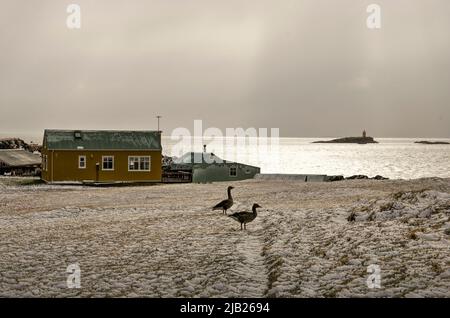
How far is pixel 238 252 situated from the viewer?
13.5 meters

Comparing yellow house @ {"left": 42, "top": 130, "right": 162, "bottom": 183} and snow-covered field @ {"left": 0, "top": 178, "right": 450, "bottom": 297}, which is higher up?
yellow house @ {"left": 42, "top": 130, "right": 162, "bottom": 183}

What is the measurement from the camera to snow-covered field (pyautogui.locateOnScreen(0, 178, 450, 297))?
10.1 meters

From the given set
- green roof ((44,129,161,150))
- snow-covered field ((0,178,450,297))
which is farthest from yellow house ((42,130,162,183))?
snow-covered field ((0,178,450,297))

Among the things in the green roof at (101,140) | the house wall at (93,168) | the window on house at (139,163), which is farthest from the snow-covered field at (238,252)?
the window on house at (139,163)

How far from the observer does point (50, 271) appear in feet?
39.9

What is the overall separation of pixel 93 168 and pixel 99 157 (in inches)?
49.8

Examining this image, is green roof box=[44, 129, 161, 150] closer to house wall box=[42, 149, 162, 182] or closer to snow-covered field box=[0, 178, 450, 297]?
house wall box=[42, 149, 162, 182]

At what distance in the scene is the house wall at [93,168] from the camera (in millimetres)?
48156

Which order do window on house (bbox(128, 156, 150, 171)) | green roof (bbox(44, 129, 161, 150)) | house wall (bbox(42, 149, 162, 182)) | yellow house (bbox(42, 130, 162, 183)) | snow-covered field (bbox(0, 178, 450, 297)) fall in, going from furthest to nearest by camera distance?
window on house (bbox(128, 156, 150, 171))
green roof (bbox(44, 129, 161, 150))
yellow house (bbox(42, 130, 162, 183))
house wall (bbox(42, 149, 162, 182))
snow-covered field (bbox(0, 178, 450, 297))

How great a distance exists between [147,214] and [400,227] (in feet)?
42.3

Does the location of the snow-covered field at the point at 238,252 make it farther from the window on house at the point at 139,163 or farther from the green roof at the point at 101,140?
the window on house at the point at 139,163

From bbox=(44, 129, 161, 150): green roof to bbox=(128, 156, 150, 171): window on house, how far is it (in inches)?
41.7

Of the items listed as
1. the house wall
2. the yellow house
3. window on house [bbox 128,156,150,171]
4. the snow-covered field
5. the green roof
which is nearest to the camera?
the snow-covered field

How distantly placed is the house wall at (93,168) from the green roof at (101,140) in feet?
1.71
